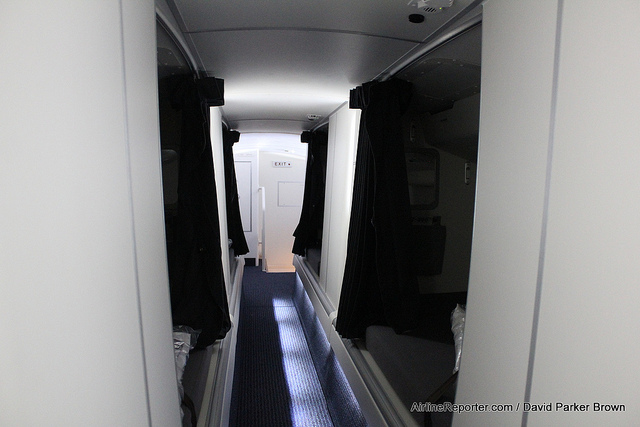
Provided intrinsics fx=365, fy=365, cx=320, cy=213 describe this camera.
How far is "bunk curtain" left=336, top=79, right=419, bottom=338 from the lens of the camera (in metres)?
2.85

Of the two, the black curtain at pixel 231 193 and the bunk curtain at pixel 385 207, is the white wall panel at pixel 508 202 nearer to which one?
the bunk curtain at pixel 385 207

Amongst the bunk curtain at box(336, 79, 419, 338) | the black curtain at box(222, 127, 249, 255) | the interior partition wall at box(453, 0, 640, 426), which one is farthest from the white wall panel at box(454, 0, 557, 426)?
the black curtain at box(222, 127, 249, 255)

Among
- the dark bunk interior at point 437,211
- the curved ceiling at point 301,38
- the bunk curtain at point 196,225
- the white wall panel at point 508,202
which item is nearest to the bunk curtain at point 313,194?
the dark bunk interior at point 437,211

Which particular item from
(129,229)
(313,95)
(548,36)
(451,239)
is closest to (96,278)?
(129,229)

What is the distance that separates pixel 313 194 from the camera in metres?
6.38

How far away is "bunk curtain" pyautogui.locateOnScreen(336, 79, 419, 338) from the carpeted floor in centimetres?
94

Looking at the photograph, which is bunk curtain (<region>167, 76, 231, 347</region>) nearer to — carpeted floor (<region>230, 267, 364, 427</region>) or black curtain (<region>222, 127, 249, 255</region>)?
carpeted floor (<region>230, 267, 364, 427</region>)

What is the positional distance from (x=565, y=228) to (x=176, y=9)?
1.72m

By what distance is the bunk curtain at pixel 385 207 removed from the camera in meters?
2.85

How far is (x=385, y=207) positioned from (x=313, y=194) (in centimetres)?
352

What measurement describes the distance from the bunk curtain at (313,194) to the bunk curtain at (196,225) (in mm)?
3723

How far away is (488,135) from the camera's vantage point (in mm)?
1225

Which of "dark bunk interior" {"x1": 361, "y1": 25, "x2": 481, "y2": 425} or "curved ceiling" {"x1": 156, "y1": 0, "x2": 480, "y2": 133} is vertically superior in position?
"curved ceiling" {"x1": 156, "y1": 0, "x2": 480, "y2": 133}

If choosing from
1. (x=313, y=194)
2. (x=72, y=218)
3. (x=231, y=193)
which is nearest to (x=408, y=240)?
(x=72, y=218)
